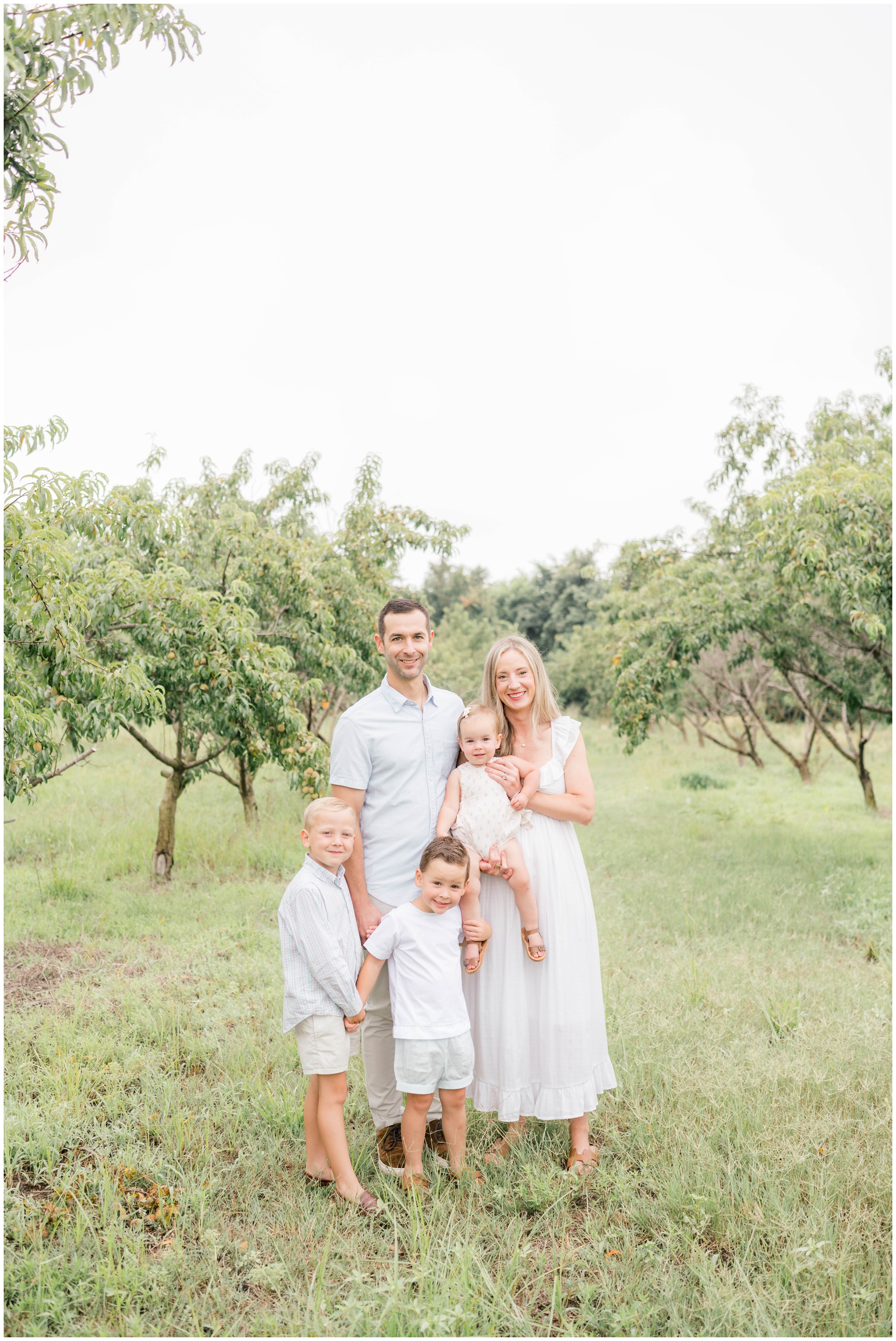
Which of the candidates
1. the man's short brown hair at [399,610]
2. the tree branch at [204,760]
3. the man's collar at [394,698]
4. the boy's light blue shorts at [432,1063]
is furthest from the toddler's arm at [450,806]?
the tree branch at [204,760]

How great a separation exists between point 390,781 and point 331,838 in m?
0.36

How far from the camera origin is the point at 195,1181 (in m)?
3.30

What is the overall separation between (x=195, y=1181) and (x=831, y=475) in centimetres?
666

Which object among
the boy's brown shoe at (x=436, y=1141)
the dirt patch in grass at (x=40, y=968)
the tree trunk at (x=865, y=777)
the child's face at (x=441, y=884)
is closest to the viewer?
the child's face at (x=441, y=884)

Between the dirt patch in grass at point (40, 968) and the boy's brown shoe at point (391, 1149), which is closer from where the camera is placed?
the boy's brown shoe at point (391, 1149)

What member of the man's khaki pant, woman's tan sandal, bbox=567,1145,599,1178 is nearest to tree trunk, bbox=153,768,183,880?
the man's khaki pant

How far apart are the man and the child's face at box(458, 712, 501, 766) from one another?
14 centimetres

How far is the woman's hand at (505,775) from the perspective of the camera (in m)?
3.34

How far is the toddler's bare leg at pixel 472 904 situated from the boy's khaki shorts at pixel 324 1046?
0.55 metres

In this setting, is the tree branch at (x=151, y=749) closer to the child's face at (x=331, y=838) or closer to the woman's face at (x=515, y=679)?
the child's face at (x=331, y=838)

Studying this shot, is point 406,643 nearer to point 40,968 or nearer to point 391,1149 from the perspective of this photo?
point 391,1149

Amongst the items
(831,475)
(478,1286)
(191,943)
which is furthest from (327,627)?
(478,1286)

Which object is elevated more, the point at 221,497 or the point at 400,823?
the point at 221,497

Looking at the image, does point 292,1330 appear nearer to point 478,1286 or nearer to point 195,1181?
point 478,1286
